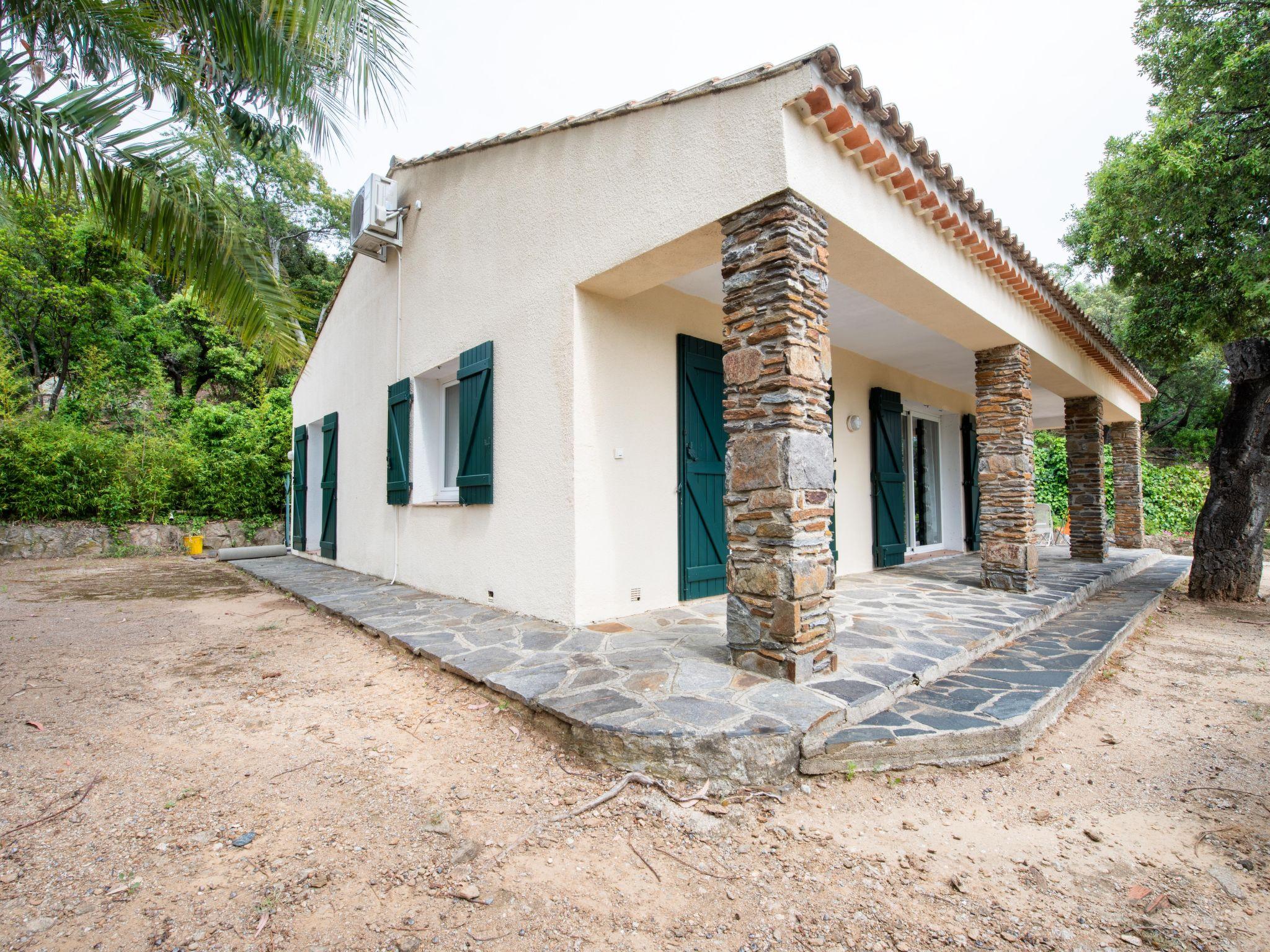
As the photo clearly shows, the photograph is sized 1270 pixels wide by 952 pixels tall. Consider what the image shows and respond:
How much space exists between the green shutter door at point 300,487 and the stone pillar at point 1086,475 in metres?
11.7

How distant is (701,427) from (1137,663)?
3.57m

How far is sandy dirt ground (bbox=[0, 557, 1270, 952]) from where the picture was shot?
161cm

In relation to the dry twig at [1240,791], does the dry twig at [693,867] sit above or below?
above

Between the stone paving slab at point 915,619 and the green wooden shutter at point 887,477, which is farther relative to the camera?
the green wooden shutter at point 887,477

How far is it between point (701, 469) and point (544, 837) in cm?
336

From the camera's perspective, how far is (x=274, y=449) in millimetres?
12867

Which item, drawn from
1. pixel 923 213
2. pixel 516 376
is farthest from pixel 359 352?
pixel 923 213

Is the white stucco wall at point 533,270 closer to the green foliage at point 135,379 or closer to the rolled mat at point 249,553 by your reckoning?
the green foliage at point 135,379

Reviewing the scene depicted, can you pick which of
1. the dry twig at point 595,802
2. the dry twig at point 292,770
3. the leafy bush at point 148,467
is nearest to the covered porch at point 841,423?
the dry twig at point 595,802

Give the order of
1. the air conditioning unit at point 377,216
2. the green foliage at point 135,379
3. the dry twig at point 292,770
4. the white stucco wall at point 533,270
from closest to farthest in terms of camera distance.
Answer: the dry twig at point 292,770 < the white stucco wall at point 533,270 < the air conditioning unit at point 377,216 < the green foliage at point 135,379

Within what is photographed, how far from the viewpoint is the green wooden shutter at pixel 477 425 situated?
16.3 ft

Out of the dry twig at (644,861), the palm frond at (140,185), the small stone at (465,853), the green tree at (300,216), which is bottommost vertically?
the dry twig at (644,861)

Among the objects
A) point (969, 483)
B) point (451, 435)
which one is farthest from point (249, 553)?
point (969, 483)

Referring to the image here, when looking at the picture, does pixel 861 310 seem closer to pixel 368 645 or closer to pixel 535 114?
pixel 535 114
